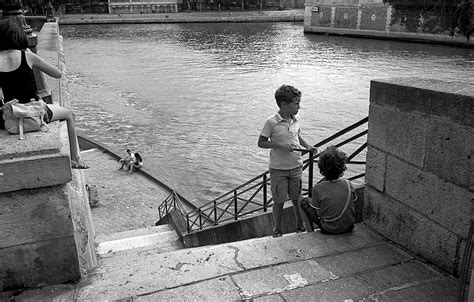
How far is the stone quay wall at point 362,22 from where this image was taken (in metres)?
46.5

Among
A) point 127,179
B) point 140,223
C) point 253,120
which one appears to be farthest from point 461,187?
point 253,120

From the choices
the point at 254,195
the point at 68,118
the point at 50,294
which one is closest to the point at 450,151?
the point at 50,294

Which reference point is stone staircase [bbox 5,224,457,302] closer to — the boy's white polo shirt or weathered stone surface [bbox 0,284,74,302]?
weathered stone surface [bbox 0,284,74,302]

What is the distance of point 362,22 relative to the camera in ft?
172

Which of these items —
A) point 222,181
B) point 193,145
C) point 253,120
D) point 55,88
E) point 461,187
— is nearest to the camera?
point 461,187

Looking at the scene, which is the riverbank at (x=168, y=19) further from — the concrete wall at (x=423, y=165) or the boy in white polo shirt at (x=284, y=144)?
the concrete wall at (x=423, y=165)

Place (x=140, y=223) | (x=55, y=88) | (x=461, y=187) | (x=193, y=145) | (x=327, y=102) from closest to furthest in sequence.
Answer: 1. (x=461, y=187)
2. (x=55, y=88)
3. (x=140, y=223)
4. (x=193, y=145)
5. (x=327, y=102)

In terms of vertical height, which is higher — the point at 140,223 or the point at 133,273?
the point at 133,273

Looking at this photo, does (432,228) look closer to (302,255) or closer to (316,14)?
(302,255)

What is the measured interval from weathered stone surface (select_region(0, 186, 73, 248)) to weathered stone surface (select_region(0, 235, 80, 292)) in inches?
2.0

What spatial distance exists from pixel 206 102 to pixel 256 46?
73.9 ft

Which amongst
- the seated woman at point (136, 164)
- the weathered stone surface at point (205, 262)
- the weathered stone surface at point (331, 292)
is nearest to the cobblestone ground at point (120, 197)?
the seated woman at point (136, 164)

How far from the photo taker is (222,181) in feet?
46.7

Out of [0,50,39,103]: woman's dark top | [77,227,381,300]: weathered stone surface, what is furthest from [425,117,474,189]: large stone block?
[0,50,39,103]: woman's dark top
